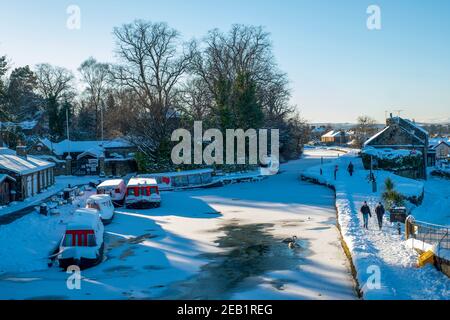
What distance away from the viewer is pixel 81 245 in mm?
20047

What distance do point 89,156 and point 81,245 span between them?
39.2 metres

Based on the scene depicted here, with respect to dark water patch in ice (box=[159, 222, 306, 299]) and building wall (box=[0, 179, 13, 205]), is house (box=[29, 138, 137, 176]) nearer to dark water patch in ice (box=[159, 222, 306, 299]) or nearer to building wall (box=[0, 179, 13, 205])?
building wall (box=[0, 179, 13, 205])

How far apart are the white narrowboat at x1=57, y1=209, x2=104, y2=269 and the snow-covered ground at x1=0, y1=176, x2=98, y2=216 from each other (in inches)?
474

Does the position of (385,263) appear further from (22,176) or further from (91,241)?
(22,176)

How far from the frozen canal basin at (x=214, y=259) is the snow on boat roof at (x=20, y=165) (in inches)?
322

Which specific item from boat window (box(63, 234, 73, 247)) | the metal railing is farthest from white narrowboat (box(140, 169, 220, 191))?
the metal railing

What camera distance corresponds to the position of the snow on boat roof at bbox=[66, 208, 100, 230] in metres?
20.4

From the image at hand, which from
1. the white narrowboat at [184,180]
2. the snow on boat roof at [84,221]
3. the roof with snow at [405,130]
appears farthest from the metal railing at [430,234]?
the roof with snow at [405,130]

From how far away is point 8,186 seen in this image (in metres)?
35.0

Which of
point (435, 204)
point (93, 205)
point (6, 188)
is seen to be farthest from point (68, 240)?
point (435, 204)

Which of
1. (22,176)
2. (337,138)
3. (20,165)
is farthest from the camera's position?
(337,138)

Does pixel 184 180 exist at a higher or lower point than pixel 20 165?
lower

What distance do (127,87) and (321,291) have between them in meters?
43.4

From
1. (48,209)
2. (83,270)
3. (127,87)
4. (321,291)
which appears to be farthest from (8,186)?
(321,291)
